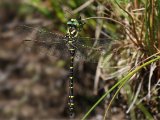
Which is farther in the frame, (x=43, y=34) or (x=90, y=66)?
(x=90, y=66)

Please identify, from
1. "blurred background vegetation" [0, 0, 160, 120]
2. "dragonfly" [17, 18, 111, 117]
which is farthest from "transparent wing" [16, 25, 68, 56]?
"blurred background vegetation" [0, 0, 160, 120]

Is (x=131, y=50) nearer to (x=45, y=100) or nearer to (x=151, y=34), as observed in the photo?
(x=151, y=34)

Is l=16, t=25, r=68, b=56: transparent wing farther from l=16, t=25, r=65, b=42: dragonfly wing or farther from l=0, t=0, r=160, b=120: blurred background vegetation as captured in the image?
l=0, t=0, r=160, b=120: blurred background vegetation

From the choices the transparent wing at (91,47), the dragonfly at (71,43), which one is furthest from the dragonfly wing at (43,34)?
the transparent wing at (91,47)

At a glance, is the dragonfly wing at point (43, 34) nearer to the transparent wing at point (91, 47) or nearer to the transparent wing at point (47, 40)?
the transparent wing at point (47, 40)

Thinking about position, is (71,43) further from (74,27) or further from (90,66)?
(90,66)

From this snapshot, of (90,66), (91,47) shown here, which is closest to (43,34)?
(91,47)
